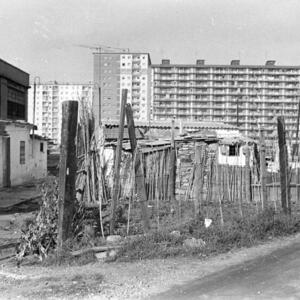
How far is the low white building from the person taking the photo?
21.8 metres

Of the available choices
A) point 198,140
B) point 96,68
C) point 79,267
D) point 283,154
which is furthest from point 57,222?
point 96,68

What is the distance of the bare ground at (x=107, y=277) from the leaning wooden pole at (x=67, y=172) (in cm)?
73

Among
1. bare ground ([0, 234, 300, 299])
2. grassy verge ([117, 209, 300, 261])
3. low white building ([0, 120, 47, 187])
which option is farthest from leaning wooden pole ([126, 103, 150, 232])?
low white building ([0, 120, 47, 187])

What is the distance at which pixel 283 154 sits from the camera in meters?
9.77

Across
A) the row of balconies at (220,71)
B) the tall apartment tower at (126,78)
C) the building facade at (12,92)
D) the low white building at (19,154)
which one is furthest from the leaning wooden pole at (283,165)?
the row of balconies at (220,71)

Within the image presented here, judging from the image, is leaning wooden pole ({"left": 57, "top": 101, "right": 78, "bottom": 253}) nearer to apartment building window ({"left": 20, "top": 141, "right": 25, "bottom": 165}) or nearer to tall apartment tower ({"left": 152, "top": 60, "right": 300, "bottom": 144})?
apartment building window ({"left": 20, "top": 141, "right": 25, "bottom": 165})

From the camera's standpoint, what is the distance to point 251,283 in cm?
586

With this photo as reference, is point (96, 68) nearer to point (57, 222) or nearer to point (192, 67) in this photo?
point (192, 67)

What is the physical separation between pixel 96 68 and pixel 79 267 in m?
71.3

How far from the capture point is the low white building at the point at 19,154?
2177 cm

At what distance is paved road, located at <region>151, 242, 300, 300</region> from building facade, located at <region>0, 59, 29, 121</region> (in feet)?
90.4

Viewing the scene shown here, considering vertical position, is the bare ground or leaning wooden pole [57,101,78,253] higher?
leaning wooden pole [57,101,78,253]

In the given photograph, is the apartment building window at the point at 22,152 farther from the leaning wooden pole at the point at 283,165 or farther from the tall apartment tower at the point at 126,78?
the tall apartment tower at the point at 126,78

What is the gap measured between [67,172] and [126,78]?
74.5 m
